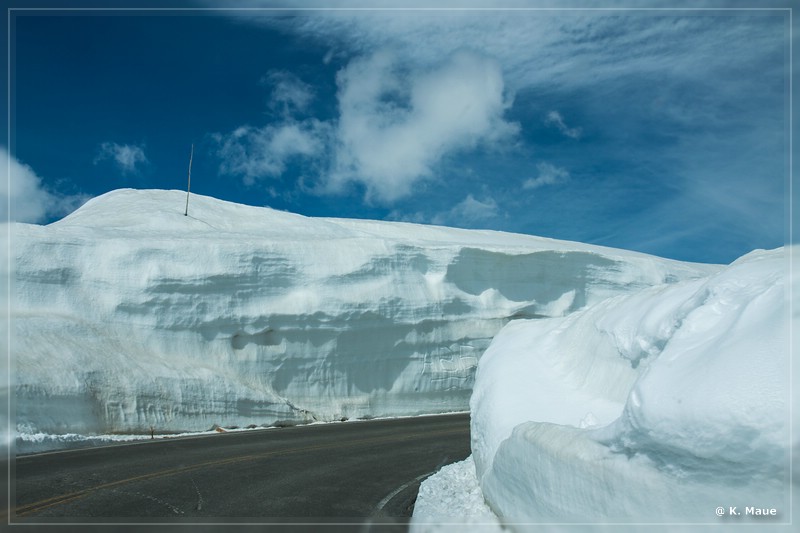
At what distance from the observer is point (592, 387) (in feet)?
23.0

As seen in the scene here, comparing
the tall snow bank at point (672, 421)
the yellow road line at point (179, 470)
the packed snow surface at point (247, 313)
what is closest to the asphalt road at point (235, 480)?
the yellow road line at point (179, 470)

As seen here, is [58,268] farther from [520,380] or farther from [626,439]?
[626,439]

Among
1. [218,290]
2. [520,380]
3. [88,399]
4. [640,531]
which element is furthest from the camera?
[218,290]

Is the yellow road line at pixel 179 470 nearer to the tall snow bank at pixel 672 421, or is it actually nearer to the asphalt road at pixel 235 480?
the asphalt road at pixel 235 480

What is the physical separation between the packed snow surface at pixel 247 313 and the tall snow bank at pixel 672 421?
10.8 meters

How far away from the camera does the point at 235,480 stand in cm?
897

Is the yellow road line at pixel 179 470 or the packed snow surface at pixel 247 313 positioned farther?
the packed snow surface at pixel 247 313

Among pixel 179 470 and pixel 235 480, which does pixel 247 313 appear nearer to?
pixel 179 470

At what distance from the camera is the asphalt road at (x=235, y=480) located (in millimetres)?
7094

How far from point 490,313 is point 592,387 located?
15912 millimetres

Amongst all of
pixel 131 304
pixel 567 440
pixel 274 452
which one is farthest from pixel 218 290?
pixel 567 440

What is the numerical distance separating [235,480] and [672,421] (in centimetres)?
655

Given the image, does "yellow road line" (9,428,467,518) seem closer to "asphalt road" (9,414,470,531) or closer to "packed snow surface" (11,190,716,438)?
"asphalt road" (9,414,470,531)

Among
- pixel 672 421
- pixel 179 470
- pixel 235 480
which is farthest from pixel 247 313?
pixel 672 421
